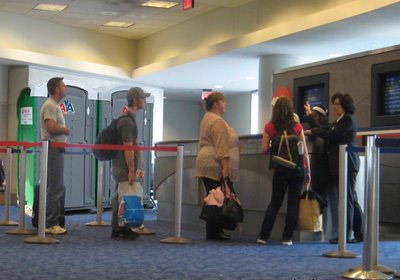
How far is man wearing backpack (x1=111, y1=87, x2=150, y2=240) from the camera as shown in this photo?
5.61m

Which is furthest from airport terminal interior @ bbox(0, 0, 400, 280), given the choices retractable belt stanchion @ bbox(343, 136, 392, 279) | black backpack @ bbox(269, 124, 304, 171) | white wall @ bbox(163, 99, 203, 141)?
white wall @ bbox(163, 99, 203, 141)

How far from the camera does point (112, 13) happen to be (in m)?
11.8

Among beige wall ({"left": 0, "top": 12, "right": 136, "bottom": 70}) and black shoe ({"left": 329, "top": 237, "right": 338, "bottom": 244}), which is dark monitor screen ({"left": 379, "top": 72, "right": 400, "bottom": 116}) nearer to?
black shoe ({"left": 329, "top": 237, "right": 338, "bottom": 244})

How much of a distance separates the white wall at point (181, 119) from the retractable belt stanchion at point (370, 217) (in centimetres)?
1593

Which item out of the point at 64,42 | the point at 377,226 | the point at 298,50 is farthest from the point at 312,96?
the point at 64,42

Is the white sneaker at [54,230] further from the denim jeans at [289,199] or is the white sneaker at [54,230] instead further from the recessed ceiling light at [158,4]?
the recessed ceiling light at [158,4]

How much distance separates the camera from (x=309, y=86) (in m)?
8.63

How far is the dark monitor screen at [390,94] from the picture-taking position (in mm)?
7220

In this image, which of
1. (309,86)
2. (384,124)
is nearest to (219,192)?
(384,124)

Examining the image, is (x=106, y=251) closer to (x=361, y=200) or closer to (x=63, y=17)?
(x=361, y=200)

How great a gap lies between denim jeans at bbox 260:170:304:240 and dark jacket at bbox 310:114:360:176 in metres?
0.49

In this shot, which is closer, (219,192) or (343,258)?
(343,258)

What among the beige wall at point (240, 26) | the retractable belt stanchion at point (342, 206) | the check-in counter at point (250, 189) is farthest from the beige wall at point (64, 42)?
the retractable belt stanchion at point (342, 206)

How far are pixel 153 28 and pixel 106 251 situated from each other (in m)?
8.98
